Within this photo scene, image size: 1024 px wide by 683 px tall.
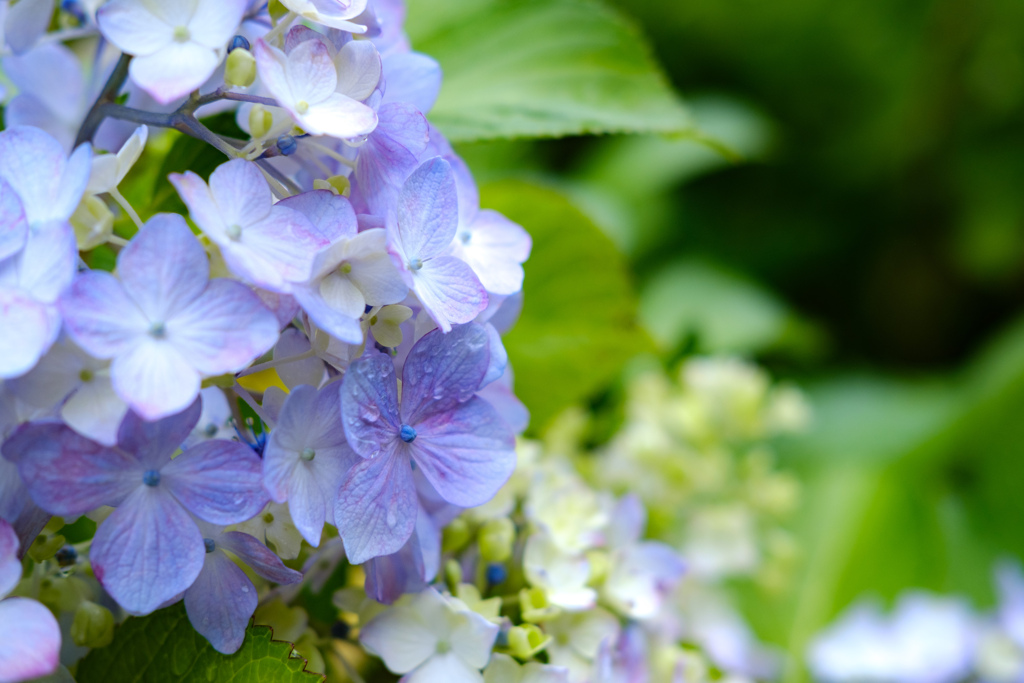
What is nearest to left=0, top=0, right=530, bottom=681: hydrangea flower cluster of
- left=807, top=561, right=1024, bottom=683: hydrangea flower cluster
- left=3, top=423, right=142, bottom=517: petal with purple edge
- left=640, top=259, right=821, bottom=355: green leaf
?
left=3, top=423, right=142, bottom=517: petal with purple edge

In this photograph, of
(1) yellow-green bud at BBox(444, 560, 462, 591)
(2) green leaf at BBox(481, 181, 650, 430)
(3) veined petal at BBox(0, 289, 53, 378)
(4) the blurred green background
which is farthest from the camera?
(4) the blurred green background

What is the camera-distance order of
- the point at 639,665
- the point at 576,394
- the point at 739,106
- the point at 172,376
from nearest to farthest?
the point at 172,376 → the point at 639,665 → the point at 576,394 → the point at 739,106

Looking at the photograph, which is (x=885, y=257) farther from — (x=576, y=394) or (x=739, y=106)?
(x=576, y=394)

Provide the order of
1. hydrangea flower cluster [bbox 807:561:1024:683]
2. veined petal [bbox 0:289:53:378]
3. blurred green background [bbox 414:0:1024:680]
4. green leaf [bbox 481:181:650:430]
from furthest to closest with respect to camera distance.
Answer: blurred green background [bbox 414:0:1024:680], hydrangea flower cluster [bbox 807:561:1024:683], green leaf [bbox 481:181:650:430], veined petal [bbox 0:289:53:378]

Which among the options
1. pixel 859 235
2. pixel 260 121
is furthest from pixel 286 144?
pixel 859 235

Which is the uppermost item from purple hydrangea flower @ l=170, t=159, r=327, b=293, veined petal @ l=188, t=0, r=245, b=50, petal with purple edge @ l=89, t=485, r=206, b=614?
veined petal @ l=188, t=0, r=245, b=50

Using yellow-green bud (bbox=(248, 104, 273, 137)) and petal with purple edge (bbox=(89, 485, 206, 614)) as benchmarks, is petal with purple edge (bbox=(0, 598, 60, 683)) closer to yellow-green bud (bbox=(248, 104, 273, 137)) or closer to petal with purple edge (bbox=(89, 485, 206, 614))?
petal with purple edge (bbox=(89, 485, 206, 614))

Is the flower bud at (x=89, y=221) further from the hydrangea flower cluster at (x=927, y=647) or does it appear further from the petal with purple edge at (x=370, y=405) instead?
the hydrangea flower cluster at (x=927, y=647)

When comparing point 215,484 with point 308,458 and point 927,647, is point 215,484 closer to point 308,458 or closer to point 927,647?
point 308,458

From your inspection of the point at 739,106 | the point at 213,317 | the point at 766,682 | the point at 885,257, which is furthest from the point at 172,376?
the point at 885,257
